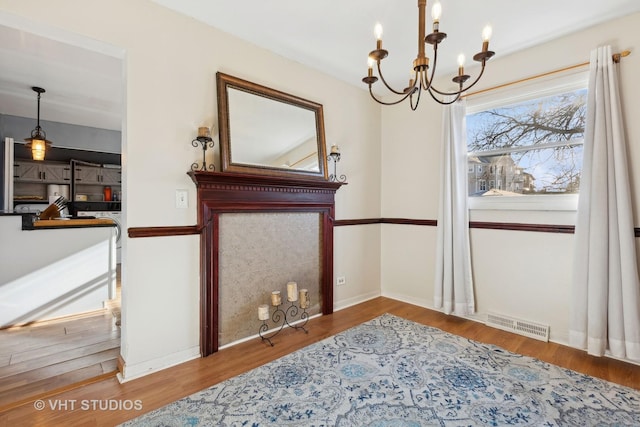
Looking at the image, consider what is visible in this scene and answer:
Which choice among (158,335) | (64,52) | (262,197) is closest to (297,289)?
(262,197)

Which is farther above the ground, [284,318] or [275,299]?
[275,299]

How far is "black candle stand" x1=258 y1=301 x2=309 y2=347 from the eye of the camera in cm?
269

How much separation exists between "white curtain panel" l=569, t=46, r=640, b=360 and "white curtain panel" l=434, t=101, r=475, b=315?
0.84 metres

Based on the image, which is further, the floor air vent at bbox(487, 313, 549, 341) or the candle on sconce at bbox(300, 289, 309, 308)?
the candle on sconce at bbox(300, 289, 309, 308)

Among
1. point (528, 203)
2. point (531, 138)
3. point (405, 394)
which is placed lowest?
point (405, 394)

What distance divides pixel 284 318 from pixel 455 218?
191 centimetres

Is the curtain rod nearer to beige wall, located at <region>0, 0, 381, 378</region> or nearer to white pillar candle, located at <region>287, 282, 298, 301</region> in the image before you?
beige wall, located at <region>0, 0, 381, 378</region>

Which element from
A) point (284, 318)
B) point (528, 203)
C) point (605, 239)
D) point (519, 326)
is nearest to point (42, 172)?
point (284, 318)

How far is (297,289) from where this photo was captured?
114 inches

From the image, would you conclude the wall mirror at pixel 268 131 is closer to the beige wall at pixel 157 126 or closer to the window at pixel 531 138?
the beige wall at pixel 157 126

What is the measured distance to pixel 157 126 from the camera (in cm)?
212

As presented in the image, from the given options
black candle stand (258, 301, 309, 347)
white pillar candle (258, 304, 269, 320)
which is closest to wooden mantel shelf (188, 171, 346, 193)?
white pillar candle (258, 304, 269, 320)

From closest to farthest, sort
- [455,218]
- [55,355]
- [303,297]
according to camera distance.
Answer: [55,355] → [303,297] → [455,218]

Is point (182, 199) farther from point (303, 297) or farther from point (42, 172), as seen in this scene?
point (42, 172)
